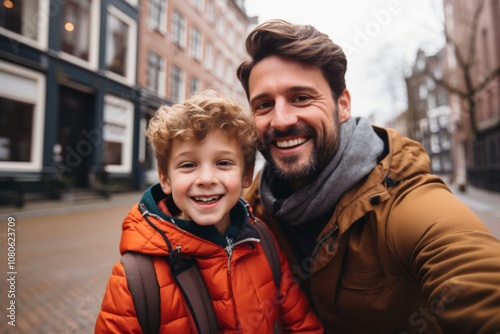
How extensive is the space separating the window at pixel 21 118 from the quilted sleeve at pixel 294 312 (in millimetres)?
10673

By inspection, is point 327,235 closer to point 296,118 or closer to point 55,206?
point 296,118

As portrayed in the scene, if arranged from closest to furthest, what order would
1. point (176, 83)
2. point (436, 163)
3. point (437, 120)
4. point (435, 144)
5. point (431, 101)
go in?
point (176, 83) < point (437, 120) < point (431, 101) < point (435, 144) < point (436, 163)

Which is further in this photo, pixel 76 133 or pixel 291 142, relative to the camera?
pixel 76 133

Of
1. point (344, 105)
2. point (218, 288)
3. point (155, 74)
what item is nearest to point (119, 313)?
point (218, 288)

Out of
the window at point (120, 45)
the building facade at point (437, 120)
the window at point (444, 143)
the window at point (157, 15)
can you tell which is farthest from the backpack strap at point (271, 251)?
the window at point (444, 143)

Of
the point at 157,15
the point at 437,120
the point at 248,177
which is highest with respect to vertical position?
the point at 157,15

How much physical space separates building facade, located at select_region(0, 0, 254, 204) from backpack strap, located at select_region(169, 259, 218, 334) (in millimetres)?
4889

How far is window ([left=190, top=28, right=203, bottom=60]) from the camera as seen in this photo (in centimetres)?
1899

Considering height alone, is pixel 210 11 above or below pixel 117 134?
above

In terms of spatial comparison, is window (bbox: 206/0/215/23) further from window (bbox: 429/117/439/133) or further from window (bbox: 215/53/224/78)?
window (bbox: 429/117/439/133)

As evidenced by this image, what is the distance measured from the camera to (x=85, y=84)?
1177cm

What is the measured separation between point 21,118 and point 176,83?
945 centimetres

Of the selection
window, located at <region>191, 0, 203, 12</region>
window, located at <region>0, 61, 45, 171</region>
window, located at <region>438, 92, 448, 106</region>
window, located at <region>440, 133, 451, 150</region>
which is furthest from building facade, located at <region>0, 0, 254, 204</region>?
window, located at <region>440, 133, 451, 150</region>

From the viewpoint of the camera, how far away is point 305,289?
5.36 ft
